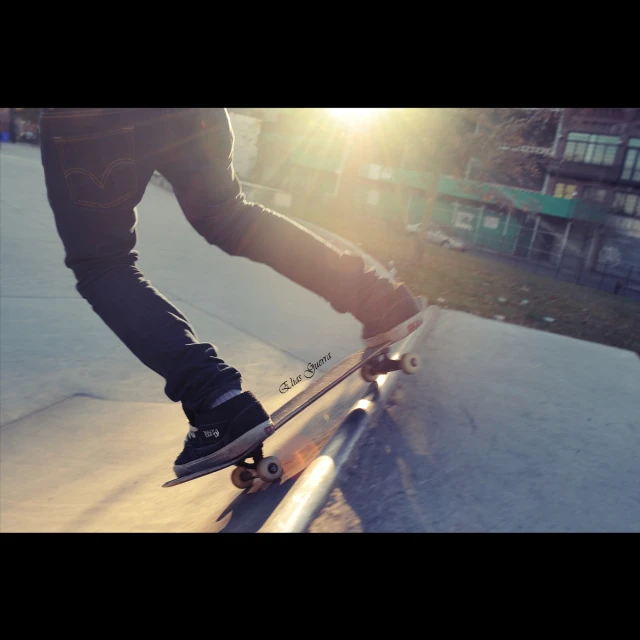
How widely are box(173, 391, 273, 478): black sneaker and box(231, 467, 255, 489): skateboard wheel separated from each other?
93 millimetres

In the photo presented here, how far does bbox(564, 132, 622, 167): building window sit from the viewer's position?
35.5 feet

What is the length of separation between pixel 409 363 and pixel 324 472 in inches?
22.3

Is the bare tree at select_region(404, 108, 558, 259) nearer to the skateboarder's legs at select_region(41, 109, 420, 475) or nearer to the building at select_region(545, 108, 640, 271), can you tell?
the building at select_region(545, 108, 640, 271)

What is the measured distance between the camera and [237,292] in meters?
3.72

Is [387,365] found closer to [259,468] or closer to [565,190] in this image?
[259,468]

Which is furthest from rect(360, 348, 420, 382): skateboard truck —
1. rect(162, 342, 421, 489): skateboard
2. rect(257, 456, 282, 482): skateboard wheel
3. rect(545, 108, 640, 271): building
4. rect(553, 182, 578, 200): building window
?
rect(553, 182, 578, 200): building window

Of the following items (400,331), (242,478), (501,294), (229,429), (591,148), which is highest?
(591,148)

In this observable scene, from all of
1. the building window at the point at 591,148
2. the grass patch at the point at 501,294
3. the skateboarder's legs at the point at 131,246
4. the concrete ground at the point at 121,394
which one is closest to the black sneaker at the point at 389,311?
the concrete ground at the point at 121,394

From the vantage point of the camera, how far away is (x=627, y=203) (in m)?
12.9

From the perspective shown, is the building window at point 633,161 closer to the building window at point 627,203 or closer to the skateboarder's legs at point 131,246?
the building window at point 627,203

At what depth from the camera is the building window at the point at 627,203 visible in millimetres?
11453

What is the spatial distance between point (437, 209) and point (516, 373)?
18.7 meters

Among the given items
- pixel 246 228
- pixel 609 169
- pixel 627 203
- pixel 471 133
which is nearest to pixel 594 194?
pixel 609 169
